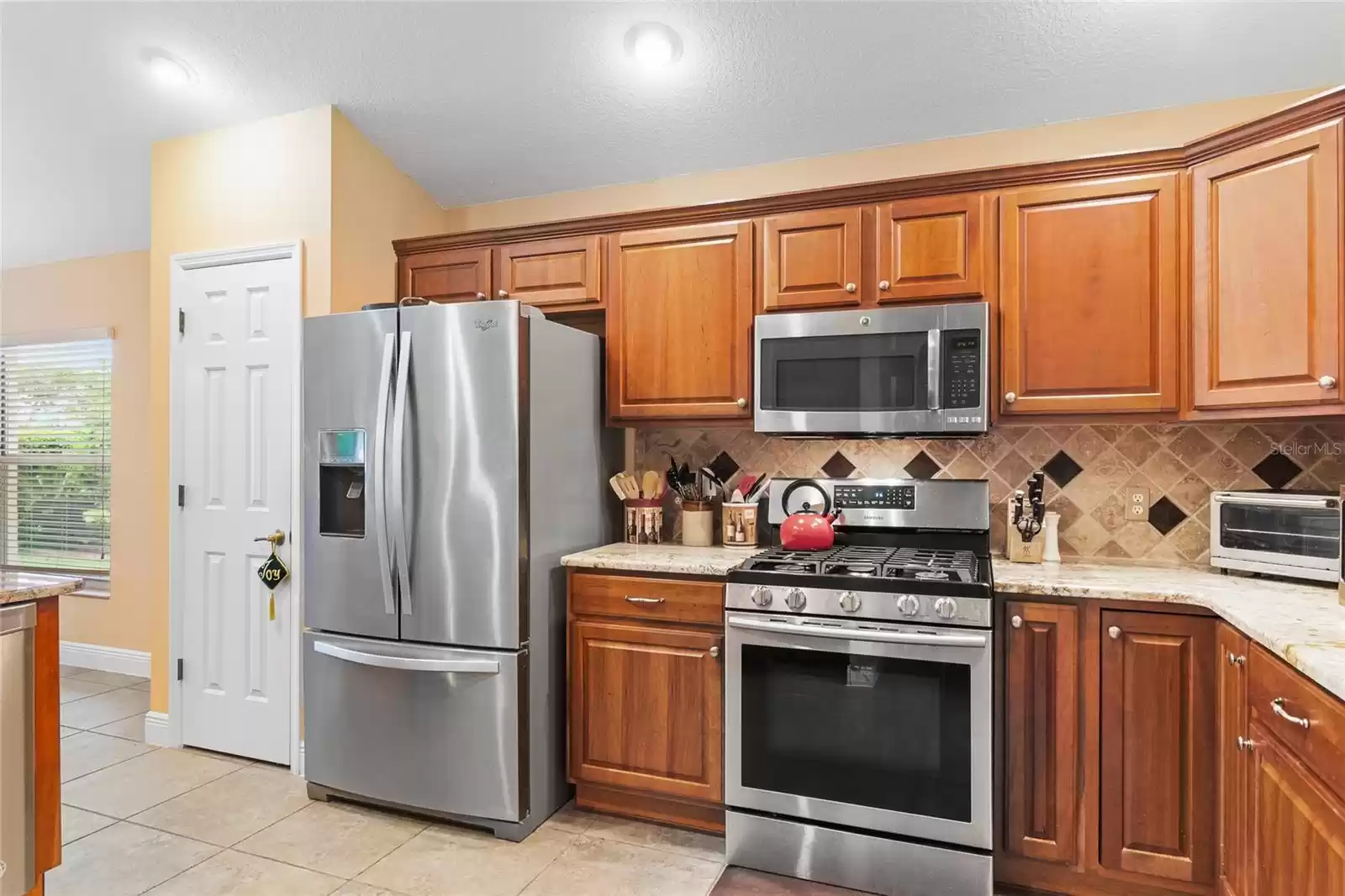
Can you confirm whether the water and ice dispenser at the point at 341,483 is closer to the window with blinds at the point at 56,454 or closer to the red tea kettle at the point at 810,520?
the red tea kettle at the point at 810,520

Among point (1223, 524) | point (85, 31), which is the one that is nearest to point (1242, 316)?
point (1223, 524)

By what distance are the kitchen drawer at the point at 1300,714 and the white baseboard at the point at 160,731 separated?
3.86 metres

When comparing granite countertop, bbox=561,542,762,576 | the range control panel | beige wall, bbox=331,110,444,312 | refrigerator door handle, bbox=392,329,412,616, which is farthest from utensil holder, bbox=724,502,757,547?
beige wall, bbox=331,110,444,312

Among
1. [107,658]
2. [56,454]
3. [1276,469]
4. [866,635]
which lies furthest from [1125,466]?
[56,454]

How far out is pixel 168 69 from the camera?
9.71 ft

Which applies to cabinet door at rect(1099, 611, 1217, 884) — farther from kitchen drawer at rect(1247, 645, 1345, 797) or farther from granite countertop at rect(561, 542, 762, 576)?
granite countertop at rect(561, 542, 762, 576)

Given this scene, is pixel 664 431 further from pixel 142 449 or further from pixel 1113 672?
pixel 142 449

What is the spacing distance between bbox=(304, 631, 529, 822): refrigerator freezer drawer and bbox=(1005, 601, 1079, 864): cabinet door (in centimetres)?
150

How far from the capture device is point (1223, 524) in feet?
7.74

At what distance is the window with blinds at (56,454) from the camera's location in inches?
179

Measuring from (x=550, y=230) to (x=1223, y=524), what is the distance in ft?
8.38

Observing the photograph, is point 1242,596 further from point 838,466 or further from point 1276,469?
point 838,466

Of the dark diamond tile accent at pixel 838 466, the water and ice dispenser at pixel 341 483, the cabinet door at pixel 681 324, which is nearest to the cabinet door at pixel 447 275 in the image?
the cabinet door at pixel 681 324

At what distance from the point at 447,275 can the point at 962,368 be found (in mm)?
2126
